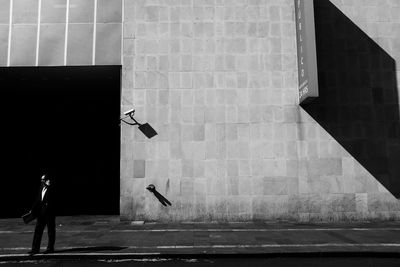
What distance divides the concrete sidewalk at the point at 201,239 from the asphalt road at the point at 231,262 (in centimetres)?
22

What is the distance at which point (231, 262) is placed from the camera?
919 centimetres

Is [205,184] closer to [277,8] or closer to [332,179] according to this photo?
[332,179]

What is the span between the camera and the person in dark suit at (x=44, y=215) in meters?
9.84

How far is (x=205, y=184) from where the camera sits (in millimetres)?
15305

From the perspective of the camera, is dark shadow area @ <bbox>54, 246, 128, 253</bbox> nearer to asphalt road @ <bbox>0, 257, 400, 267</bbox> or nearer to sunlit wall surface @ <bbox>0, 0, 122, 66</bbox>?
asphalt road @ <bbox>0, 257, 400, 267</bbox>

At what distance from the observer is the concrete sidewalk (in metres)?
9.80

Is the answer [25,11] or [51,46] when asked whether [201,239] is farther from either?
[25,11]

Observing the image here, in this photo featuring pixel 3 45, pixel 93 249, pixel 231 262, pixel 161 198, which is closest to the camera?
pixel 231 262

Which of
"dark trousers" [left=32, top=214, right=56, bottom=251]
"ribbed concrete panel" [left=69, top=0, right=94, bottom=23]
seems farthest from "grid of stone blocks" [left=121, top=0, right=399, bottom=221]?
"dark trousers" [left=32, top=214, right=56, bottom=251]

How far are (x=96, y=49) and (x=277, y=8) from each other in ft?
25.6

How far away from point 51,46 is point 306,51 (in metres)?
10.2

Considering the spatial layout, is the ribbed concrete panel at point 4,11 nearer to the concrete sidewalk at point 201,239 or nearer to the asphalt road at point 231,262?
the concrete sidewalk at point 201,239

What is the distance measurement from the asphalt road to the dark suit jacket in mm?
1266

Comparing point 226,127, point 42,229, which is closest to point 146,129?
point 226,127
